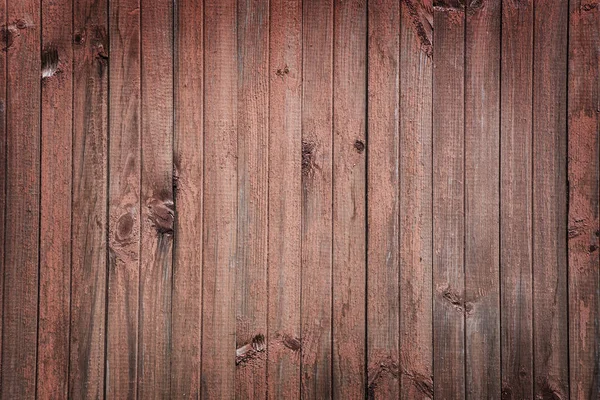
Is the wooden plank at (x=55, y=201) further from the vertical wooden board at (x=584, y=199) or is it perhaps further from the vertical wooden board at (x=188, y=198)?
the vertical wooden board at (x=584, y=199)

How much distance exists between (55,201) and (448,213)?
44.3 inches

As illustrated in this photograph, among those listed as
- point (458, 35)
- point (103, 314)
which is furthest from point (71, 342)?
point (458, 35)

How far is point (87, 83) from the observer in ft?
Answer: 5.28

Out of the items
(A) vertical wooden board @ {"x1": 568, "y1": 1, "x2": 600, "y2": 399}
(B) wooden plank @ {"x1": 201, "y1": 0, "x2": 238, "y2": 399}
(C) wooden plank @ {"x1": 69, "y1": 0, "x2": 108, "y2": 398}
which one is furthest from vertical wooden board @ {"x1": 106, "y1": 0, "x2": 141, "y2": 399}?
(A) vertical wooden board @ {"x1": 568, "y1": 1, "x2": 600, "y2": 399}

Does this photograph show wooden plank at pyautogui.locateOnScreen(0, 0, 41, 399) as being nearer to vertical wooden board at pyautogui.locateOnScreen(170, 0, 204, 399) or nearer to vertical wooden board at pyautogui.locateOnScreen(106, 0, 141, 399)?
vertical wooden board at pyautogui.locateOnScreen(106, 0, 141, 399)

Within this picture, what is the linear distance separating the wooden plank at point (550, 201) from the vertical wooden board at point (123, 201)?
1.15m

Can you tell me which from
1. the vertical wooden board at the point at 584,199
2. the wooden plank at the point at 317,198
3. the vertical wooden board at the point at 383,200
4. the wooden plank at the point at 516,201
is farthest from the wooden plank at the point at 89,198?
the vertical wooden board at the point at 584,199

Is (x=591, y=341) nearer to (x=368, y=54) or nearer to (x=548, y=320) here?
(x=548, y=320)

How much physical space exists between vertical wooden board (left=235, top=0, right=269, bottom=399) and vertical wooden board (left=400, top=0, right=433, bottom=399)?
0.40 m

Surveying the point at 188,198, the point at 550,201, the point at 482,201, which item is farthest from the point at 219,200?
the point at 550,201

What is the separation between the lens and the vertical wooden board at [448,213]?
162cm

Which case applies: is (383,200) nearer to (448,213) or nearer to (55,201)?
(448,213)

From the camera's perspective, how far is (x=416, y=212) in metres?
1.62

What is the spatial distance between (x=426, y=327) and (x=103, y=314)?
3.03ft
